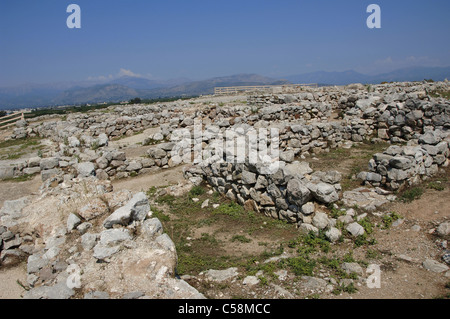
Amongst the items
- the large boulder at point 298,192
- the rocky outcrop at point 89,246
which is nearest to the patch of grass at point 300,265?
the large boulder at point 298,192

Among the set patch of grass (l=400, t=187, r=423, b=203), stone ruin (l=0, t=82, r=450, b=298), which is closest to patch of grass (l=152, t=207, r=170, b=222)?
stone ruin (l=0, t=82, r=450, b=298)

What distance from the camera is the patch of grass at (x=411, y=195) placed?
7.97 metres

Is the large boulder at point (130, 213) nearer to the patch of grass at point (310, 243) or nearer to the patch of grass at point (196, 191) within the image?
the patch of grass at point (310, 243)

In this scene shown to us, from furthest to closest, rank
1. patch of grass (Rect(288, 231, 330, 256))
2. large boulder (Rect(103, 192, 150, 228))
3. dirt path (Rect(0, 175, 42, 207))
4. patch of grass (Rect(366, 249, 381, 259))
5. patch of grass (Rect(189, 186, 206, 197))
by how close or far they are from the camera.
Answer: dirt path (Rect(0, 175, 42, 207)) < patch of grass (Rect(189, 186, 206, 197)) < patch of grass (Rect(288, 231, 330, 256)) < patch of grass (Rect(366, 249, 381, 259)) < large boulder (Rect(103, 192, 150, 228))

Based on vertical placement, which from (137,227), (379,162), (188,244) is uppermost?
(379,162)

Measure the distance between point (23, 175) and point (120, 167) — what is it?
519cm

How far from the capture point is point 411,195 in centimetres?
803

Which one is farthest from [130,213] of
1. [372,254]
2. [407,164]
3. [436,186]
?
[436,186]

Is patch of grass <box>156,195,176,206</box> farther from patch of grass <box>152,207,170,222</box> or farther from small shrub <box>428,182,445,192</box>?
small shrub <box>428,182,445,192</box>

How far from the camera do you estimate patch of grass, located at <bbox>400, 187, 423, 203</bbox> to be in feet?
26.1

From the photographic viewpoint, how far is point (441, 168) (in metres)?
10.0

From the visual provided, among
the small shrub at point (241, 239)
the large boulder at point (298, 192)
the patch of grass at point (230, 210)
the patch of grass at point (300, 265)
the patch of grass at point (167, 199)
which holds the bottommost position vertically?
the small shrub at point (241, 239)
